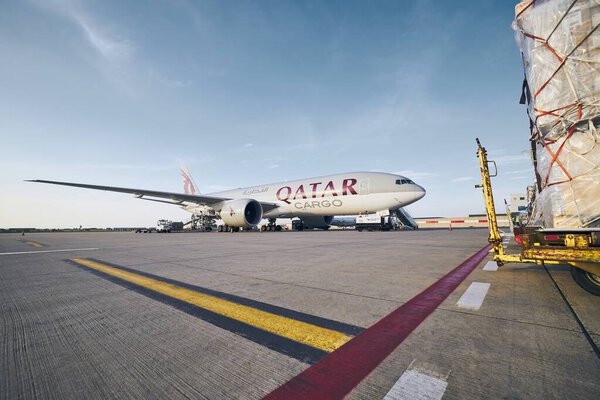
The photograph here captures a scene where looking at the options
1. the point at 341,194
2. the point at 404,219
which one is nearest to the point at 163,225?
the point at 341,194

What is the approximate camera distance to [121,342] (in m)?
1.91

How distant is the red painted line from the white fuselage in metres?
16.4

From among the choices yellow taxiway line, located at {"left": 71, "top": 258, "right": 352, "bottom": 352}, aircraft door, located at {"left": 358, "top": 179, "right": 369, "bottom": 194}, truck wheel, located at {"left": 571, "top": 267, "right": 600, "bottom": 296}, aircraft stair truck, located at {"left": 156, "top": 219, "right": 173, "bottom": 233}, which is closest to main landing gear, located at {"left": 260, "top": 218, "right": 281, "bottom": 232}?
aircraft door, located at {"left": 358, "top": 179, "right": 369, "bottom": 194}

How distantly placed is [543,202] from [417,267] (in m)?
1.90

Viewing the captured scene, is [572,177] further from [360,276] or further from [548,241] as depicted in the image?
[360,276]

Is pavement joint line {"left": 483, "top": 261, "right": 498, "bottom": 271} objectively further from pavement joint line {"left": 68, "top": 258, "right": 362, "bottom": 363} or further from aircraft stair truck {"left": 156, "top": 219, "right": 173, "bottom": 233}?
aircraft stair truck {"left": 156, "top": 219, "right": 173, "bottom": 233}

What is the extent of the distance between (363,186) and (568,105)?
16.0 m

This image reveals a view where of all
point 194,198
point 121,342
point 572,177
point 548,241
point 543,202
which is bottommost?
point 121,342

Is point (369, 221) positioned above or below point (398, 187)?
below

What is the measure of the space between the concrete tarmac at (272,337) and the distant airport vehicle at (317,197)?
1471 centimetres

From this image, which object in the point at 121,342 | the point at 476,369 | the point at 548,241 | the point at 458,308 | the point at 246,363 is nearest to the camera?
the point at 476,369

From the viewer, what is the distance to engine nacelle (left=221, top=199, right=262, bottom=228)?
18.4m

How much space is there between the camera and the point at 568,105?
2.95 meters

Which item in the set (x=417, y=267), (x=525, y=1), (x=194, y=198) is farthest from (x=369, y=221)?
(x=525, y=1)
